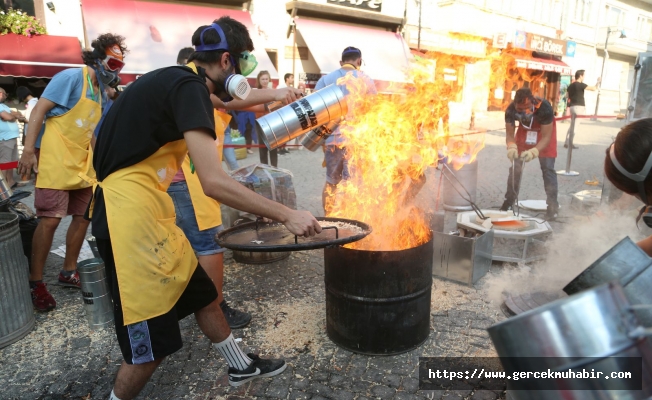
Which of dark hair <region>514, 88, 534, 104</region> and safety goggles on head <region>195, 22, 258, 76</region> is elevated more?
safety goggles on head <region>195, 22, 258, 76</region>

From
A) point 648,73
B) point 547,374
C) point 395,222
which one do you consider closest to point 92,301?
point 395,222

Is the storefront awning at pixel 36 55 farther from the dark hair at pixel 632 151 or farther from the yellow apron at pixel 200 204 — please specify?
the dark hair at pixel 632 151

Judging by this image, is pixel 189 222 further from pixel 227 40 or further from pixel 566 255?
pixel 566 255

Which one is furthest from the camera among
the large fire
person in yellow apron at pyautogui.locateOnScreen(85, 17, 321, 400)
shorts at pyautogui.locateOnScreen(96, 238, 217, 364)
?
the large fire

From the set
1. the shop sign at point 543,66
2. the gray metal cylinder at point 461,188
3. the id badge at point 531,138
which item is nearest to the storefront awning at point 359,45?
the gray metal cylinder at point 461,188

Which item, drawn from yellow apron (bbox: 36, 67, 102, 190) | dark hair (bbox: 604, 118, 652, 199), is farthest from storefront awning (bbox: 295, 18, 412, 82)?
dark hair (bbox: 604, 118, 652, 199)

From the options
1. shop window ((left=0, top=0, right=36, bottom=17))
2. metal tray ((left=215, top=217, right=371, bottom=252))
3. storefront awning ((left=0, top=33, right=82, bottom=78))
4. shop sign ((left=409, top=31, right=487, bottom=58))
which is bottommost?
metal tray ((left=215, top=217, right=371, bottom=252))

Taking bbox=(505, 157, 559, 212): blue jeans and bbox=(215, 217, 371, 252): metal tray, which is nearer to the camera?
bbox=(215, 217, 371, 252): metal tray

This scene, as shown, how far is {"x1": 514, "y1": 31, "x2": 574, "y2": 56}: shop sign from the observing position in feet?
76.9

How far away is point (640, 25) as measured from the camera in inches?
1374

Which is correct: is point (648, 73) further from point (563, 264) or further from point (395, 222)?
point (395, 222)

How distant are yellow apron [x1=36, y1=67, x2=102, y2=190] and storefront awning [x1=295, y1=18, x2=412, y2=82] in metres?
12.1

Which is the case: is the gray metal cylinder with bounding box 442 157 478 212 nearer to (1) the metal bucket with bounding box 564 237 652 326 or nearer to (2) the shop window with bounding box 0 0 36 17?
(1) the metal bucket with bounding box 564 237 652 326

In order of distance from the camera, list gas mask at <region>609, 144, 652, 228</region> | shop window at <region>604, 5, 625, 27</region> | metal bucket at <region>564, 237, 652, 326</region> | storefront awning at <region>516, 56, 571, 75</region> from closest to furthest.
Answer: metal bucket at <region>564, 237, 652, 326</region>
gas mask at <region>609, 144, 652, 228</region>
storefront awning at <region>516, 56, 571, 75</region>
shop window at <region>604, 5, 625, 27</region>
